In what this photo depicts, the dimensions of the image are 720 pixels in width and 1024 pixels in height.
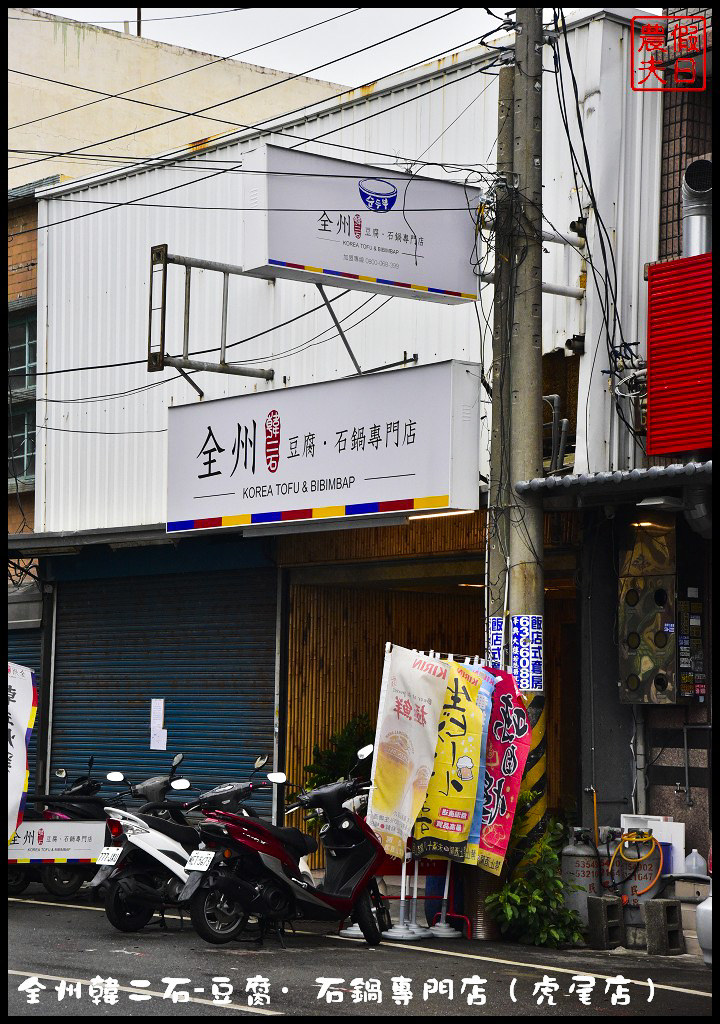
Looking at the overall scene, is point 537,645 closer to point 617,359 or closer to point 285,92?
point 617,359

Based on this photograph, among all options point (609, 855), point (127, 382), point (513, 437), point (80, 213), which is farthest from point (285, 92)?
point (609, 855)

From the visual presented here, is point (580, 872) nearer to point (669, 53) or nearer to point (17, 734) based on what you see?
point (17, 734)

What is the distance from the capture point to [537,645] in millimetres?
12477

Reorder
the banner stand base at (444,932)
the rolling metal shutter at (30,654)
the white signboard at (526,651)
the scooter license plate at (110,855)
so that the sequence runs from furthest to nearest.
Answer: the rolling metal shutter at (30,654) → the white signboard at (526,651) → the banner stand base at (444,932) → the scooter license plate at (110,855)

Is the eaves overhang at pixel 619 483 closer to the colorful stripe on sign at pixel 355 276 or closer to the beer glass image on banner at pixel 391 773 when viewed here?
the colorful stripe on sign at pixel 355 276

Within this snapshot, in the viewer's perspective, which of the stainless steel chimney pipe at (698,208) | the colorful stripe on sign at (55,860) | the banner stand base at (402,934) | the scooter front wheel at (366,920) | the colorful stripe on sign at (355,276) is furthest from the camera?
the colorful stripe on sign at (55,860)

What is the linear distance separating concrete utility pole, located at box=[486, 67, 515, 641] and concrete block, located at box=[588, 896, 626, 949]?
2377 millimetres

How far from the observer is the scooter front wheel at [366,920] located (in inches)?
455

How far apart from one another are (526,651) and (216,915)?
3.42 m

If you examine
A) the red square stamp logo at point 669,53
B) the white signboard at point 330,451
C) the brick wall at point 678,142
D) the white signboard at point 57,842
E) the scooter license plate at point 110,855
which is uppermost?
the red square stamp logo at point 669,53

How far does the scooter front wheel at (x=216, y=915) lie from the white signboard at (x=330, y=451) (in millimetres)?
4154

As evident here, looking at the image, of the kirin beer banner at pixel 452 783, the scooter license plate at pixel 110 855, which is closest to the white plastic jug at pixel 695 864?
the kirin beer banner at pixel 452 783

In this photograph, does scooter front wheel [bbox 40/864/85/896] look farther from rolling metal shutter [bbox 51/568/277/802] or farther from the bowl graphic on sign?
the bowl graphic on sign

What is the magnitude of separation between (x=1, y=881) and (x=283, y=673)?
8569mm
